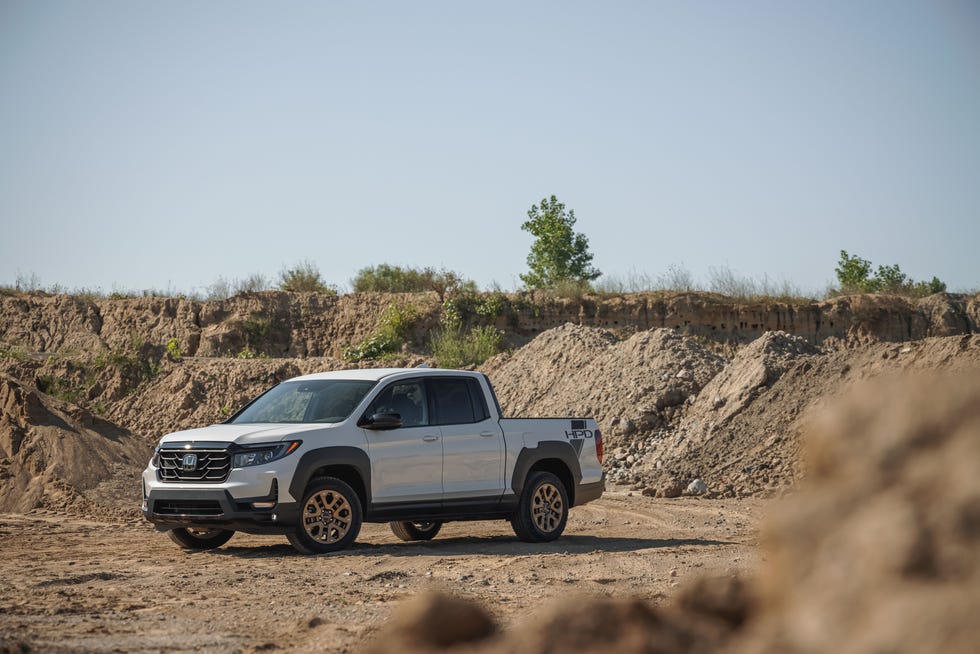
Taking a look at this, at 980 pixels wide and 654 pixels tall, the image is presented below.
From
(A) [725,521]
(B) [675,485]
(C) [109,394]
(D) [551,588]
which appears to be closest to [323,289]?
(C) [109,394]

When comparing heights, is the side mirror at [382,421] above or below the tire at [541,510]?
above

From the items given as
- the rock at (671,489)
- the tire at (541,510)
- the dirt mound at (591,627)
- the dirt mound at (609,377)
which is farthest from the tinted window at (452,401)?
the dirt mound at (609,377)

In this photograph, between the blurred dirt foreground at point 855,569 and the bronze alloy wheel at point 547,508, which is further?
the bronze alloy wheel at point 547,508

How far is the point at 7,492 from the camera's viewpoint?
17859 millimetres

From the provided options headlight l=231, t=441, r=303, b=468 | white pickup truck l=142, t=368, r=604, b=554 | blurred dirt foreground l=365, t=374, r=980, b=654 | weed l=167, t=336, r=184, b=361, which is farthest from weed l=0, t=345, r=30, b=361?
blurred dirt foreground l=365, t=374, r=980, b=654

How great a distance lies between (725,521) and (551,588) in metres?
7.14

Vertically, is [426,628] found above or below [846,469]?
below

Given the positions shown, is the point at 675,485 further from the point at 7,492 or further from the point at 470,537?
the point at 7,492

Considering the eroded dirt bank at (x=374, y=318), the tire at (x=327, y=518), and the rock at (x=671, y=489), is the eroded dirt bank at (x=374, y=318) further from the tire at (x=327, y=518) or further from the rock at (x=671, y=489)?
the tire at (x=327, y=518)

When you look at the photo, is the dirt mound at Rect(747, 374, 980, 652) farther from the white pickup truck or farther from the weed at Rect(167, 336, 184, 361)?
the weed at Rect(167, 336, 184, 361)

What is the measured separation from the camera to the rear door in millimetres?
12977

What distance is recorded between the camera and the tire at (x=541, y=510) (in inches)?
528

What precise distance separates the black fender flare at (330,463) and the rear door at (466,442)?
102 cm

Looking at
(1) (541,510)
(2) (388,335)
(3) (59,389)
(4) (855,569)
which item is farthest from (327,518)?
(2) (388,335)
